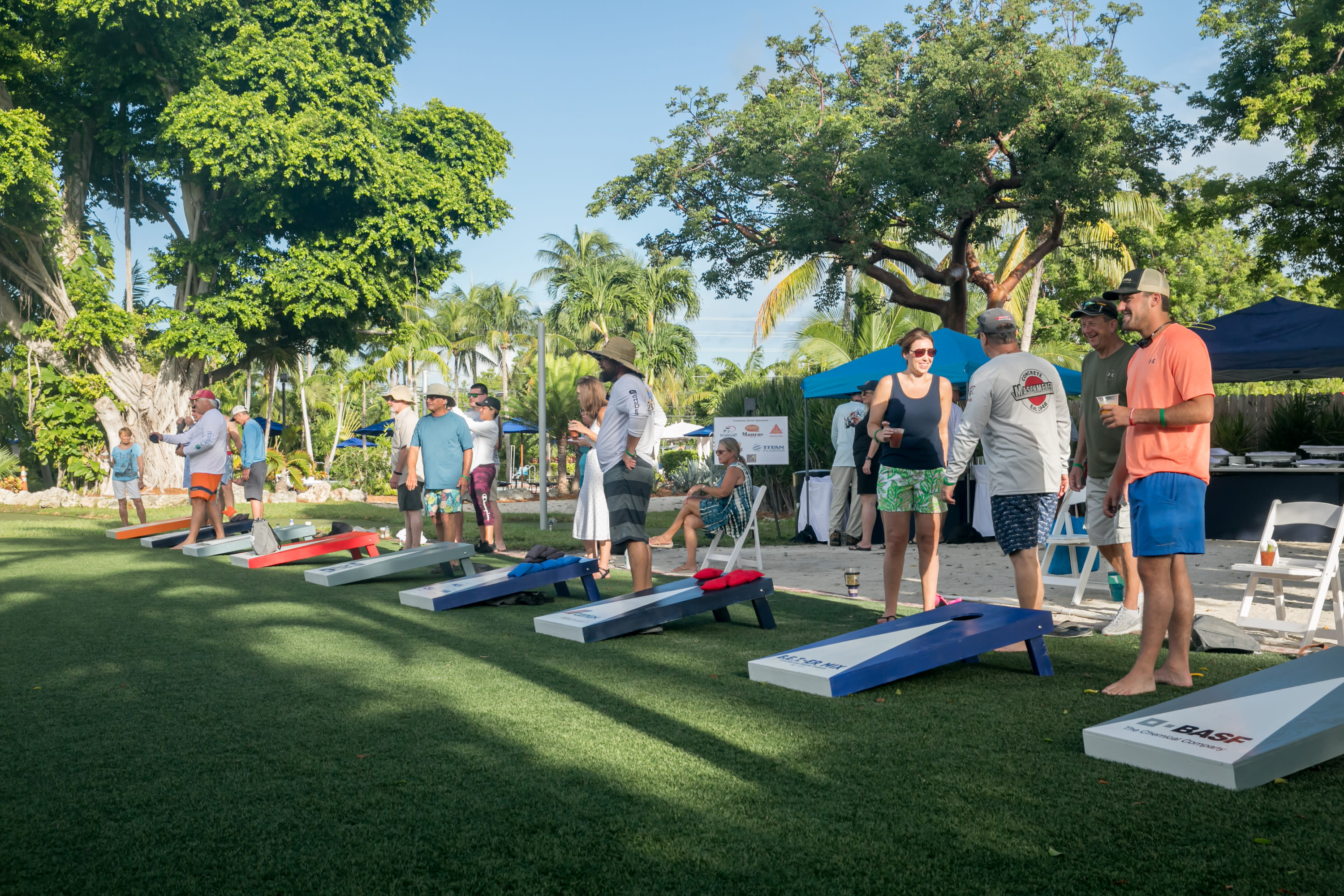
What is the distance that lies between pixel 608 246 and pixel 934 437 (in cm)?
5139

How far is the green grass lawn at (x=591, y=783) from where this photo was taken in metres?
2.52

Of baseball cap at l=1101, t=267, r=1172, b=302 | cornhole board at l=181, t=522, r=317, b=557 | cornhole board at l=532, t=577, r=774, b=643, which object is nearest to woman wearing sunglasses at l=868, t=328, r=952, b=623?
cornhole board at l=532, t=577, r=774, b=643

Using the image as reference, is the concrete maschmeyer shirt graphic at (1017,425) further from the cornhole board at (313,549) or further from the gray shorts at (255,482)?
the gray shorts at (255,482)

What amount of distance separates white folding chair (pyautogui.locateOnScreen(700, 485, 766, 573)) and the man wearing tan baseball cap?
2.99 m

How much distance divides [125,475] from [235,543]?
5610mm

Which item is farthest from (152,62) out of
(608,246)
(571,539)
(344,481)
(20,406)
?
(608,246)

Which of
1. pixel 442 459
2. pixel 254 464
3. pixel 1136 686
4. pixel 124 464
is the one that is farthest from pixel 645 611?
pixel 124 464

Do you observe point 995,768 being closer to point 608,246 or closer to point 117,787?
point 117,787

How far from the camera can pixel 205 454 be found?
1149 centimetres

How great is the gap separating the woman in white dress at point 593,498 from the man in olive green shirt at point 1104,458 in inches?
150

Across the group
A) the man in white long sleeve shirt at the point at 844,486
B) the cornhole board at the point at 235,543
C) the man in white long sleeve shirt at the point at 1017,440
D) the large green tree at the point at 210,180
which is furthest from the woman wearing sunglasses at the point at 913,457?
the large green tree at the point at 210,180

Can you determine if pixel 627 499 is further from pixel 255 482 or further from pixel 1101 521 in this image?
pixel 255 482

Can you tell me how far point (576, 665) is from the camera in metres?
5.23

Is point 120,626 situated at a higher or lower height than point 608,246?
lower
